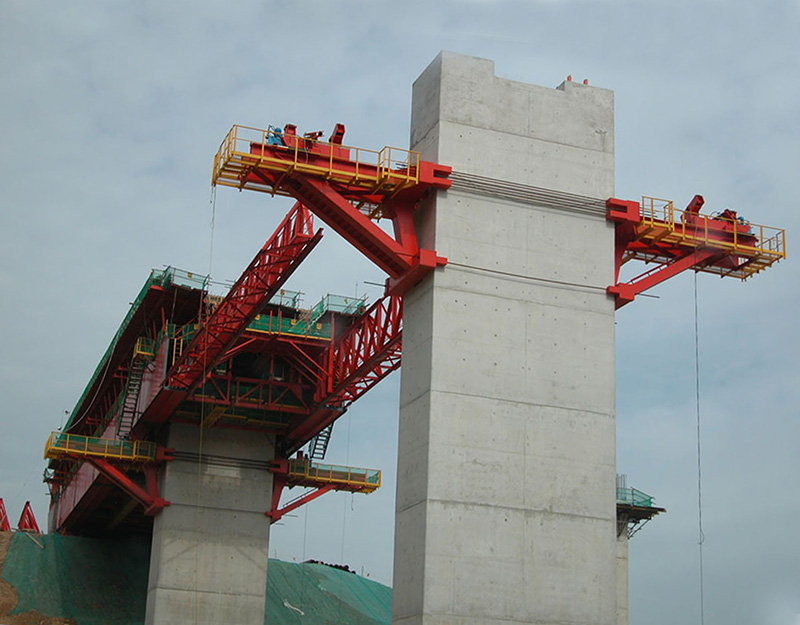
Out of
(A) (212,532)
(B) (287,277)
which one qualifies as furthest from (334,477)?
(B) (287,277)

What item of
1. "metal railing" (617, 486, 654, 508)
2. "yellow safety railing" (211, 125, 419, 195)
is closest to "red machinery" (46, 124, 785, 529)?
"yellow safety railing" (211, 125, 419, 195)

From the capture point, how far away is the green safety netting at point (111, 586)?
66875mm

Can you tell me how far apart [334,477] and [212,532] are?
299 inches

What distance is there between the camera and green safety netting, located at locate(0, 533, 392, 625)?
66.9 meters

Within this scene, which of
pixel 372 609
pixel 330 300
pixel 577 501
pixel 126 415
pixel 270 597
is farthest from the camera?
pixel 372 609

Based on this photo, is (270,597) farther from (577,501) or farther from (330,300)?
(577,501)

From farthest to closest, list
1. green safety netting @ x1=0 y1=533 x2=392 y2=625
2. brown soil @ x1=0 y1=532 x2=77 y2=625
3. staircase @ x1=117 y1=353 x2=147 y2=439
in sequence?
green safety netting @ x1=0 y1=533 x2=392 y2=625 < brown soil @ x1=0 y1=532 x2=77 y2=625 < staircase @ x1=117 y1=353 x2=147 y2=439

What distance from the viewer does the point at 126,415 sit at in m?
58.1

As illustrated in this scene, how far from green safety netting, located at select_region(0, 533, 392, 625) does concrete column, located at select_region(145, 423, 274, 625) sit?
14245 mm

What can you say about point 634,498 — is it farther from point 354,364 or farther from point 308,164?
point 308,164

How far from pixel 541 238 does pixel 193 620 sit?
29.9 m

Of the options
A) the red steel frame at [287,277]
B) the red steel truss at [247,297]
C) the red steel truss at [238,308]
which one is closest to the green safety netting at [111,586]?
the red steel frame at [287,277]

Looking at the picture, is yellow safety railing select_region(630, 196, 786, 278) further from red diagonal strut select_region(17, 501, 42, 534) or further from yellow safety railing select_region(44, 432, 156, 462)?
red diagonal strut select_region(17, 501, 42, 534)

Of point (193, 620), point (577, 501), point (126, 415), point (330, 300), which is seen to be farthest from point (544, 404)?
point (126, 415)
